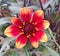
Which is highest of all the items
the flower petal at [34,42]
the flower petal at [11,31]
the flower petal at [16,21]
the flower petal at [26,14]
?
the flower petal at [26,14]

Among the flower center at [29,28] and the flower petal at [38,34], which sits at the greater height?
the flower center at [29,28]

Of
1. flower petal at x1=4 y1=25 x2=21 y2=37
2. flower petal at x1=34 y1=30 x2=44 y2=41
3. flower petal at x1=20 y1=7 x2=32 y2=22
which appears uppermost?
flower petal at x1=20 y1=7 x2=32 y2=22

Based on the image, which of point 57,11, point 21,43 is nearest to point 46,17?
point 57,11

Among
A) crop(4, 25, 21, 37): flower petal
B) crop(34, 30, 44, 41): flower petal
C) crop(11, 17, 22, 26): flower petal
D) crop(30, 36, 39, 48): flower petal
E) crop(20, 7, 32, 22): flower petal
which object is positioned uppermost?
crop(20, 7, 32, 22): flower petal

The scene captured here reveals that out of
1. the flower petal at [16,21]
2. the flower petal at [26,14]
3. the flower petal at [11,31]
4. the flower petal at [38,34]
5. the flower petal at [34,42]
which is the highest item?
the flower petal at [26,14]

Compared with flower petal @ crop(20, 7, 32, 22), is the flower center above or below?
below
